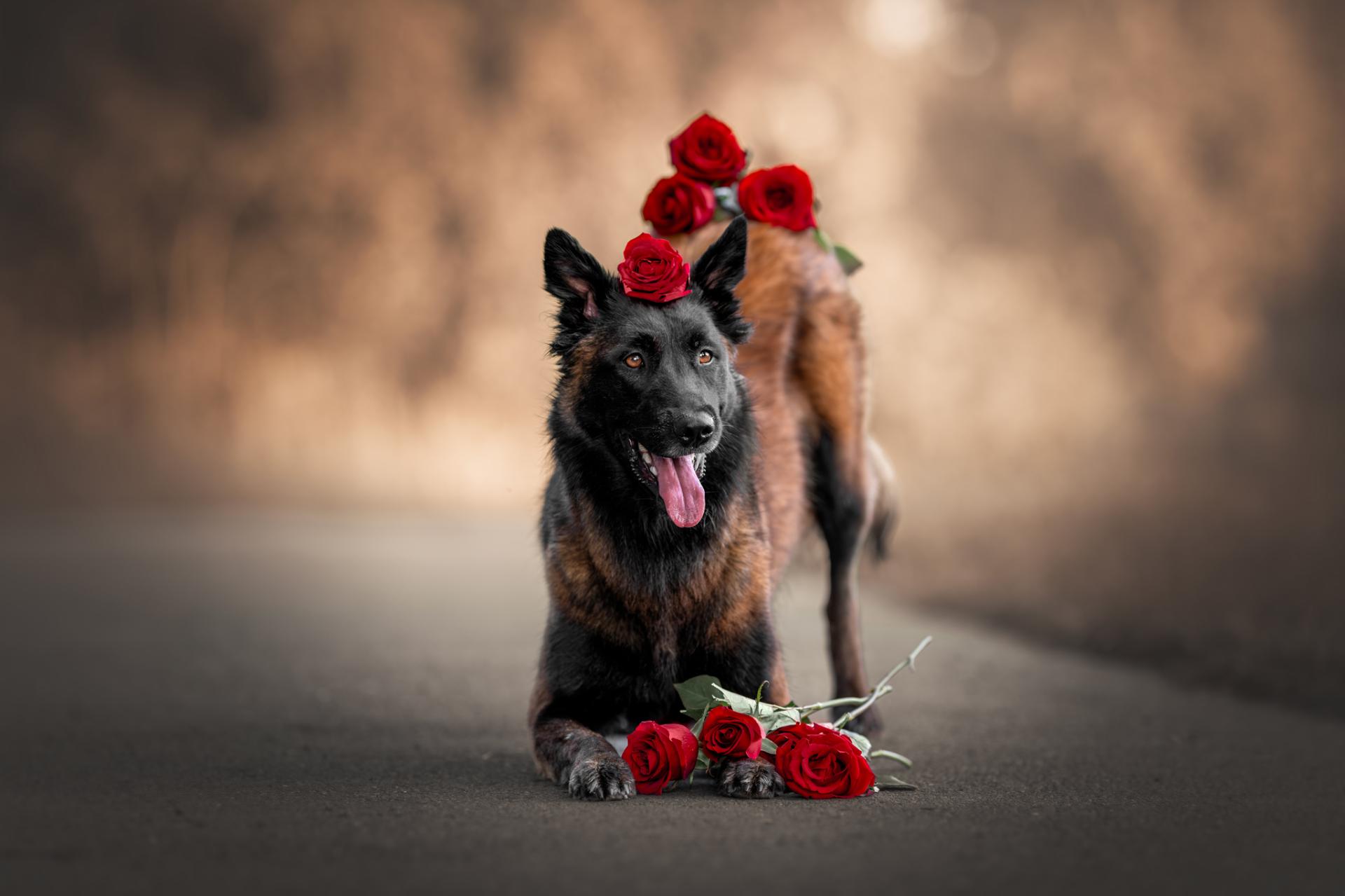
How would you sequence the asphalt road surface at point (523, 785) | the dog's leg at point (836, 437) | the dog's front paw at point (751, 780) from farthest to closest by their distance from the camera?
1. the dog's leg at point (836, 437)
2. the dog's front paw at point (751, 780)
3. the asphalt road surface at point (523, 785)

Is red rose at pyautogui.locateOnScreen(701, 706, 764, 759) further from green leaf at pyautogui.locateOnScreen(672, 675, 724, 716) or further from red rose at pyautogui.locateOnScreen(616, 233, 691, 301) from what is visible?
red rose at pyautogui.locateOnScreen(616, 233, 691, 301)

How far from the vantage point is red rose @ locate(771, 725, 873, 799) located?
14.8ft

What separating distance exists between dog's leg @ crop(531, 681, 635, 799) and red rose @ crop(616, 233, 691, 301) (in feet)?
4.78

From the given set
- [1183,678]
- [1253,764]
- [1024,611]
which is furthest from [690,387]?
[1024,611]

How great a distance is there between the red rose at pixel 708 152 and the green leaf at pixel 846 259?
0.75 meters

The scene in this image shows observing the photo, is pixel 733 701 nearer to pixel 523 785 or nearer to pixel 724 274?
pixel 523 785

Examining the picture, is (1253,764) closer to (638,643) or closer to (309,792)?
(638,643)

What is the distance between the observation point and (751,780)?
4535 millimetres

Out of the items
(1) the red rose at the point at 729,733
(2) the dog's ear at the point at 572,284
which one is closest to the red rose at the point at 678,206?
(2) the dog's ear at the point at 572,284

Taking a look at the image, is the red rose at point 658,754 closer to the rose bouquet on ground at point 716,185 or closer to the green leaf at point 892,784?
the green leaf at point 892,784

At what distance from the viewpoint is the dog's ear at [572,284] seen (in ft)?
16.0

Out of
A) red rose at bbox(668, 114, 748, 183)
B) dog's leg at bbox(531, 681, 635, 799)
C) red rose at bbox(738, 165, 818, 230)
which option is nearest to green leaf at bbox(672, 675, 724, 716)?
dog's leg at bbox(531, 681, 635, 799)

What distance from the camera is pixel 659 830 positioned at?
3920mm

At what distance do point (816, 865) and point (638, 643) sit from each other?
58.4 inches
